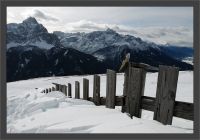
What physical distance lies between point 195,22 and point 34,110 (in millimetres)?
3647

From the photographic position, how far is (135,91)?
252 inches

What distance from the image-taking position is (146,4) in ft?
18.1

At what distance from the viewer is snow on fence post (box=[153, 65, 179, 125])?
18.1ft

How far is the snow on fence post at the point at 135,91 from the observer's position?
630 cm

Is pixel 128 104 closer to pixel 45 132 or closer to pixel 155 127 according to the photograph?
pixel 155 127

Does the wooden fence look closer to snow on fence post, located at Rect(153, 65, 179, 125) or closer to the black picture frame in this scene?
snow on fence post, located at Rect(153, 65, 179, 125)

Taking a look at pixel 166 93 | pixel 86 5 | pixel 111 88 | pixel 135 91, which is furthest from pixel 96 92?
pixel 86 5

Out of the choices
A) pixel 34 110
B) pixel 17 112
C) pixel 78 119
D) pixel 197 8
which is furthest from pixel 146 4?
pixel 17 112

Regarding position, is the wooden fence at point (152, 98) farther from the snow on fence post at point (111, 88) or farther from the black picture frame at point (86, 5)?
the black picture frame at point (86, 5)

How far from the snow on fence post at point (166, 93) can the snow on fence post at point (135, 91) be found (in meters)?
0.53

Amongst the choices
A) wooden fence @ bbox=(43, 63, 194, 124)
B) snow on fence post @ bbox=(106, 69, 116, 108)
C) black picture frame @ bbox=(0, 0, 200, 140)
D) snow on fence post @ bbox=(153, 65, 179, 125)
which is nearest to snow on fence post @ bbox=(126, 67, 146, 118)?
wooden fence @ bbox=(43, 63, 194, 124)

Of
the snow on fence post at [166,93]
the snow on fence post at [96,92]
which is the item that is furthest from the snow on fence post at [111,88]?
the snow on fence post at [166,93]

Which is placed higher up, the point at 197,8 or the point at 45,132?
the point at 197,8

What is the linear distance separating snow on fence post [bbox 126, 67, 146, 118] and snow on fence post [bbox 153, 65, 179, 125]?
1.75 ft
